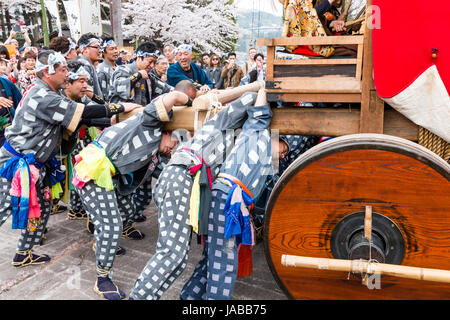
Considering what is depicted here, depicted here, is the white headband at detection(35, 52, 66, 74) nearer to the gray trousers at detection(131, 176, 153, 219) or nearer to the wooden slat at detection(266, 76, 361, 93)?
the gray trousers at detection(131, 176, 153, 219)

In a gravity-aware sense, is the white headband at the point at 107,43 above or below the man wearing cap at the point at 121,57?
above

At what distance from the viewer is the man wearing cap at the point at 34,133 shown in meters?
3.05

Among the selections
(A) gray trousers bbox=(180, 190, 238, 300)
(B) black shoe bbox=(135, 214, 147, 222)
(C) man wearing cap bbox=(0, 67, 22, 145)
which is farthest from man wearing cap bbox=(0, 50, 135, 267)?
(C) man wearing cap bbox=(0, 67, 22, 145)

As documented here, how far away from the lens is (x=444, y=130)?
6.02 feet

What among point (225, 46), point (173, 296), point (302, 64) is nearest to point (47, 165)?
point (173, 296)

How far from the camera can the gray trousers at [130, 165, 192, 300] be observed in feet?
7.32

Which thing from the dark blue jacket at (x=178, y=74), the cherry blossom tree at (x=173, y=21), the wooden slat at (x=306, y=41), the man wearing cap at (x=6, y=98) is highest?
the cherry blossom tree at (x=173, y=21)

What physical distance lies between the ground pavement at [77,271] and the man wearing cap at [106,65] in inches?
74.0

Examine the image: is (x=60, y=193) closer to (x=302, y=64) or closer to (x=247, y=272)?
(x=247, y=272)

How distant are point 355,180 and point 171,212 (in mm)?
1101

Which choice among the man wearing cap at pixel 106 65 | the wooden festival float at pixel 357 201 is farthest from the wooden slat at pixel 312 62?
the man wearing cap at pixel 106 65

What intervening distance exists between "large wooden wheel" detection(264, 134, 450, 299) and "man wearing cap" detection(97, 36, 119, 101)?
148 inches

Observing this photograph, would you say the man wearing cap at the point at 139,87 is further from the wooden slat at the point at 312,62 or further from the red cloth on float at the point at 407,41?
the red cloth on float at the point at 407,41

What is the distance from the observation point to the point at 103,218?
288 centimetres
